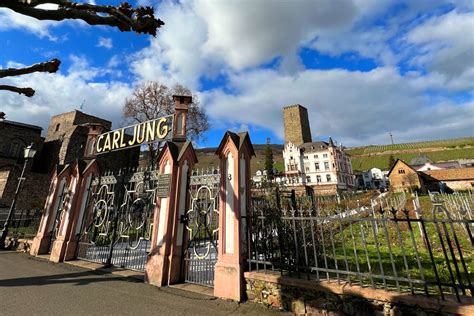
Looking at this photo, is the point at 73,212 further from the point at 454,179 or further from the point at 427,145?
the point at 427,145

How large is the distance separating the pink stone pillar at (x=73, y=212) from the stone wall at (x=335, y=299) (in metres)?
6.81

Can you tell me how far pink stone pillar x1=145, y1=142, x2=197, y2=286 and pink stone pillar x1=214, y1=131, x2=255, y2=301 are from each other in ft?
3.97

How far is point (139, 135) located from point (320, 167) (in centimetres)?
5513

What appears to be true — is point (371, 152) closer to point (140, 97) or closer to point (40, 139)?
point (140, 97)

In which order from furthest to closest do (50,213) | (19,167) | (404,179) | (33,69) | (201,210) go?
(404,179)
(19,167)
(50,213)
(201,210)
(33,69)

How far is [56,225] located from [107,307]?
676cm

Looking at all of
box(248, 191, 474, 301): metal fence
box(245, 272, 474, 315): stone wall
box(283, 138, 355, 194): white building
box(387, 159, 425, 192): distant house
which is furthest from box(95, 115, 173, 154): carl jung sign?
box(283, 138, 355, 194): white building

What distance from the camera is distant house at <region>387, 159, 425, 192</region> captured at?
40987 millimetres

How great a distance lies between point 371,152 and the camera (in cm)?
9706

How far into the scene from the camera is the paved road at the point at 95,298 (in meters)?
4.22

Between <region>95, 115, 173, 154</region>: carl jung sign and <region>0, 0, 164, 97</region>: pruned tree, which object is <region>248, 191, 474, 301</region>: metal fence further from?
<region>0, 0, 164, 97</region>: pruned tree

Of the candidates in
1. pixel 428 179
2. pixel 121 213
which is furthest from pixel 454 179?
pixel 121 213

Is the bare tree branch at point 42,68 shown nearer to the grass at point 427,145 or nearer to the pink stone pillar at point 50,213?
the pink stone pillar at point 50,213

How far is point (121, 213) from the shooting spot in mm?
7598
